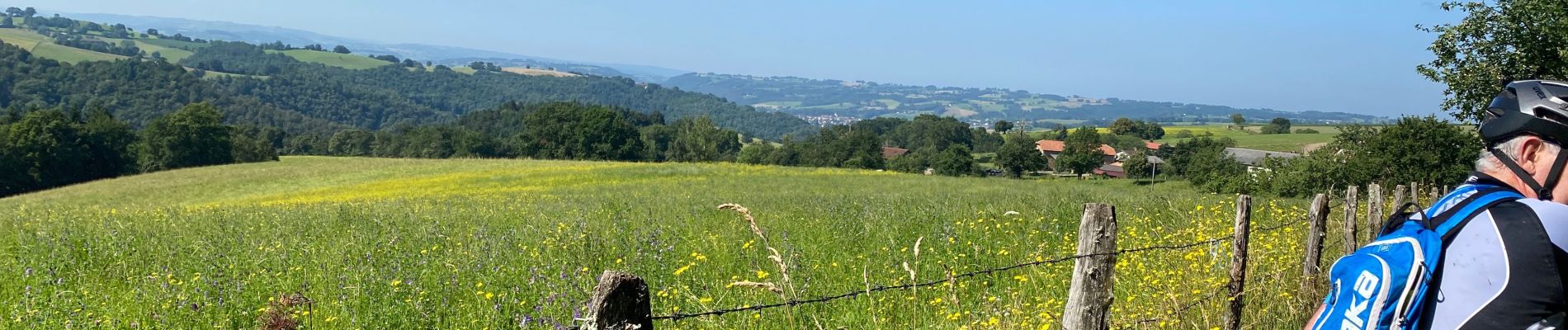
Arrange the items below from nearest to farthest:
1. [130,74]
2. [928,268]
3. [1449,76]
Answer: [928,268], [1449,76], [130,74]

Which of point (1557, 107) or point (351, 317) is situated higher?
point (1557, 107)

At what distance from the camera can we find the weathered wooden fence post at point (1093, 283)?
3.14m

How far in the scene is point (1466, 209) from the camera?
6.03ft

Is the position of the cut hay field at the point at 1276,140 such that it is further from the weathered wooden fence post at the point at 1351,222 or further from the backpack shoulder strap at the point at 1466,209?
the backpack shoulder strap at the point at 1466,209

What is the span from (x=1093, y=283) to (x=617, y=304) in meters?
1.95

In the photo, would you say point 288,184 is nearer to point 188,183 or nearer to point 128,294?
point 188,183

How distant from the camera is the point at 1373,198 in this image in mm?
6094

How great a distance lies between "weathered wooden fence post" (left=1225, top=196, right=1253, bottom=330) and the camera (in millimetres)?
4562

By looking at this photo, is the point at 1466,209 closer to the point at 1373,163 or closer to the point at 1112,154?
the point at 1373,163

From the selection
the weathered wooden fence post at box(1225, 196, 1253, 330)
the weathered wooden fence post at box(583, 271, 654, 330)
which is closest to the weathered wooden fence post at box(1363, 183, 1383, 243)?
the weathered wooden fence post at box(1225, 196, 1253, 330)

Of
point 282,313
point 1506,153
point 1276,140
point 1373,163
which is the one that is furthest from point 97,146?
point 1276,140

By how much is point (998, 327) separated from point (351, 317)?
3.75 m

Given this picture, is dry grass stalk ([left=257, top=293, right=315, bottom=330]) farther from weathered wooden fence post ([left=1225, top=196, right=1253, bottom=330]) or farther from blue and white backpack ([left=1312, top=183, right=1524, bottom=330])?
weathered wooden fence post ([left=1225, top=196, right=1253, bottom=330])

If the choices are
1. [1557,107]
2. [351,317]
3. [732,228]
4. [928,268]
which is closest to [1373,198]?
[928,268]
